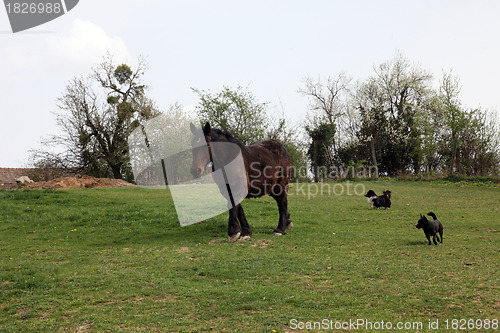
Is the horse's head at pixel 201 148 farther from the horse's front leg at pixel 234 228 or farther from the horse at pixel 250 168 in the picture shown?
the horse's front leg at pixel 234 228

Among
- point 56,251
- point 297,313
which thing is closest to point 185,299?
point 297,313

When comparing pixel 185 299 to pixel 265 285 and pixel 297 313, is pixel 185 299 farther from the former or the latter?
pixel 297 313

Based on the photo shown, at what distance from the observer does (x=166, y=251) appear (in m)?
9.29

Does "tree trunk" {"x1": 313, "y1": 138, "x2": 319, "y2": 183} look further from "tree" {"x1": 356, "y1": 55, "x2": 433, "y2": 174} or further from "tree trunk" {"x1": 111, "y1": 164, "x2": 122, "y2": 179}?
"tree trunk" {"x1": 111, "y1": 164, "x2": 122, "y2": 179}

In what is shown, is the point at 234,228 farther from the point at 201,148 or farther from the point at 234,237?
the point at 201,148

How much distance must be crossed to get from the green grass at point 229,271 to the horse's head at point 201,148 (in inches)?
78.7

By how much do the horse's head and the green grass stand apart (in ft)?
6.56

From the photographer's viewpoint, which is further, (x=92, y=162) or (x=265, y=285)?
(x=92, y=162)

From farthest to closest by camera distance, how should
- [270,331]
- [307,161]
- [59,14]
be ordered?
[307,161] → [59,14] → [270,331]

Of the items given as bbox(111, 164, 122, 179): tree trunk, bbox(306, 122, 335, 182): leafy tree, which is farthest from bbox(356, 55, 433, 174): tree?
bbox(111, 164, 122, 179): tree trunk

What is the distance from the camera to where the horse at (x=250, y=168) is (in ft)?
28.9

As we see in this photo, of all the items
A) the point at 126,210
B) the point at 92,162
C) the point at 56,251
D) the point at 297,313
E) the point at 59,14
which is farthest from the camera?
the point at 92,162

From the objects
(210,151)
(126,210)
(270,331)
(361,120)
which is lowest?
(270,331)

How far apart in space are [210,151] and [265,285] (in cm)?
358
